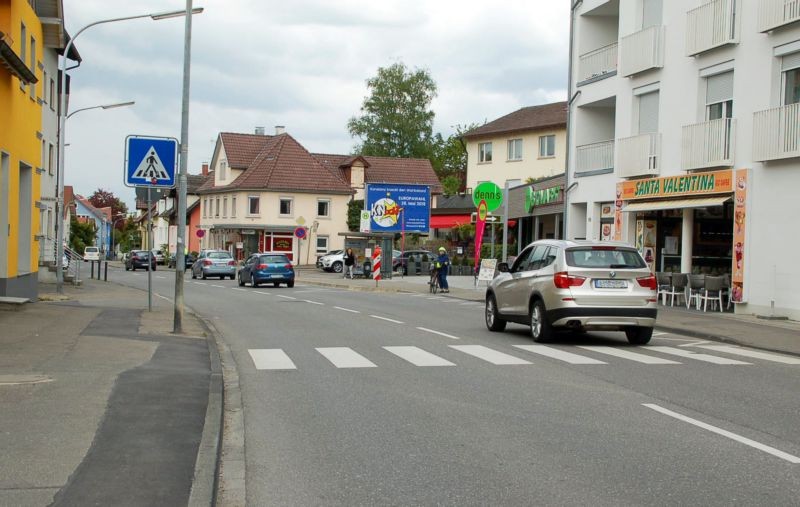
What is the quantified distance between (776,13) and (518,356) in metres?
12.1

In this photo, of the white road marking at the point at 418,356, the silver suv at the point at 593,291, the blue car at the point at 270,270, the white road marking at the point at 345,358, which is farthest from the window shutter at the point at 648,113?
the blue car at the point at 270,270

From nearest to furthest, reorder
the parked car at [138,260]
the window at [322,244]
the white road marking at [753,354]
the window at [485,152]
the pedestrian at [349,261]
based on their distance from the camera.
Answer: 1. the white road marking at [753,354]
2. the pedestrian at [349,261]
3. the parked car at [138,260]
4. the window at [485,152]
5. the window at [322,244]

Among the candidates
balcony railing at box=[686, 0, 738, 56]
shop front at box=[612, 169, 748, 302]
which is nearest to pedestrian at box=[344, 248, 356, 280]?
shop front at box=[612, 169, 748, 302]

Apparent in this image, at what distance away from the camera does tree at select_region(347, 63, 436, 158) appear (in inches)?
3440

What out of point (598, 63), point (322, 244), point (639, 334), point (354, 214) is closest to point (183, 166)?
point (639, 334)

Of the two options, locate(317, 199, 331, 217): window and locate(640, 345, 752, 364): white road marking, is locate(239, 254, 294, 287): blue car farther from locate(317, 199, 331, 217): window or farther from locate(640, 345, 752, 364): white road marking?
locate(317, 199, 331, 217): window

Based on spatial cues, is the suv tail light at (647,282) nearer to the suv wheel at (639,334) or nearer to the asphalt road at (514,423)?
the suv wheel at (639,334)

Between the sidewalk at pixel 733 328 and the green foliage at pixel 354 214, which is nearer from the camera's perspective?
the sidewalk at pixel 733 328

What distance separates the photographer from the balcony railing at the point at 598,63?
29281 millimetres

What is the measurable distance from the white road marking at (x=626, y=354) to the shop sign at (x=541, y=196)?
2033 cm

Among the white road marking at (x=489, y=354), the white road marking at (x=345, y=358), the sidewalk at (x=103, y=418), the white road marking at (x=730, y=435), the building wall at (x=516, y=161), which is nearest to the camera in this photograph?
the sidewalk at (x=103, y=418)

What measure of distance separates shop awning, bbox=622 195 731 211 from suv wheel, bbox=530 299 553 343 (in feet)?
29.2

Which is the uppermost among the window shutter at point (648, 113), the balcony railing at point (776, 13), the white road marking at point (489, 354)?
the balcony railing at point (776, 13)

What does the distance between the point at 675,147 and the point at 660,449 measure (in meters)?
19.6
